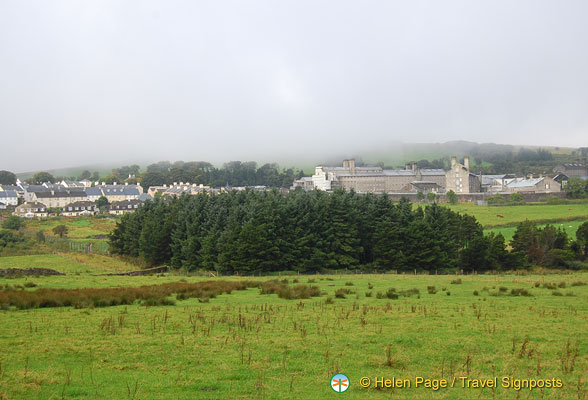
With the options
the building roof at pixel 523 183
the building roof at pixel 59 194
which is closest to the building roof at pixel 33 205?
the building roof at pixel 59 194

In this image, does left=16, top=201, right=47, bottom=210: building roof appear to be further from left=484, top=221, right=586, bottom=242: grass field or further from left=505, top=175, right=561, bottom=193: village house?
left=505, top=175, right=561, bottom=193: village house

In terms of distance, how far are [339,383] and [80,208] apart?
173274 millimetres

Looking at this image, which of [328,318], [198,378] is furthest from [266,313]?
[198,378]

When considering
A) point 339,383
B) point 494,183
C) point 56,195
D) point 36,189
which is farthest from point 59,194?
point 339,383

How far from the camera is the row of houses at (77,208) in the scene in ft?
515

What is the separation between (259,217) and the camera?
2217 inches

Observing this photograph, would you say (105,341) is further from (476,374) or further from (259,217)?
(259,217)

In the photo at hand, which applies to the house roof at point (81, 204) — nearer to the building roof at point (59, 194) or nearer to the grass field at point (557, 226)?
the building roof at point (59, 194)

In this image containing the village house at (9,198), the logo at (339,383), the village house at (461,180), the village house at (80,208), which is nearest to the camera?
the logo at (339,383)

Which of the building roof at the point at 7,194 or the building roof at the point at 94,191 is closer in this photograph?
the building roof at the point at 7,194

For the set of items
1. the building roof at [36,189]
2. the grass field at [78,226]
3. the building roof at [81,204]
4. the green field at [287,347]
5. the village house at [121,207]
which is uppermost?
the building roof at [36,189]

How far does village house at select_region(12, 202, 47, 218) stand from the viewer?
153m

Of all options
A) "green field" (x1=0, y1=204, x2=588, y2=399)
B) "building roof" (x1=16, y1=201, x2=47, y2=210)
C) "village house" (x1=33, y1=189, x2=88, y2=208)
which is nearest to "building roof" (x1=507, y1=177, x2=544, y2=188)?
"green field" (x1=0, y1=204, x2=588, y2=399)

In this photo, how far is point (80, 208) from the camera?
170 meters
